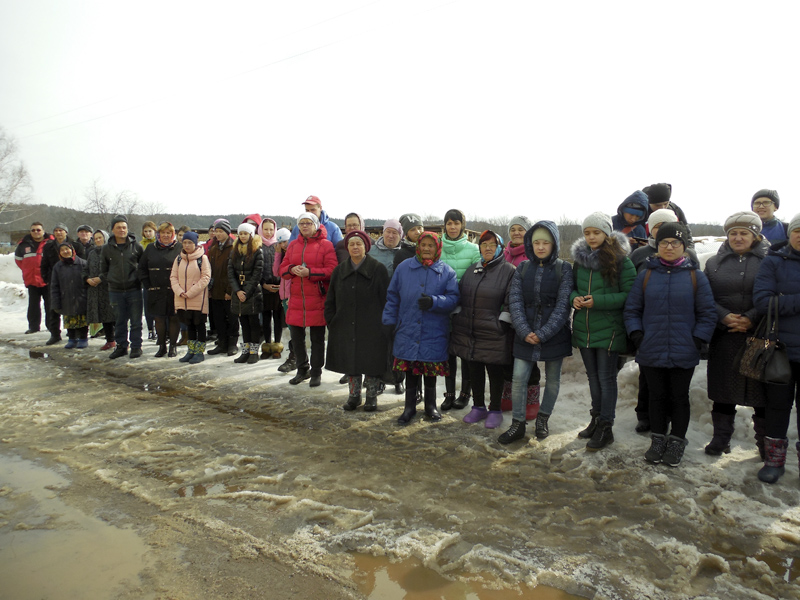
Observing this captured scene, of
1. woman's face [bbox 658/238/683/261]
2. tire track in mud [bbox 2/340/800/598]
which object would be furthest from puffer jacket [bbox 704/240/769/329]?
tire track in mud [bbox 2/340/800/598]

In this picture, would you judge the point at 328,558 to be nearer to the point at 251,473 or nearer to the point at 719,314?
the point at 251,473

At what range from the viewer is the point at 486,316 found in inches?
205

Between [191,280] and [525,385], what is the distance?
215 inches

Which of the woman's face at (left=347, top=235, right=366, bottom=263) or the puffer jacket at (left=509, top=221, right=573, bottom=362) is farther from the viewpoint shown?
the woman's face at (left=347, top=235, right=366, bottom=263)

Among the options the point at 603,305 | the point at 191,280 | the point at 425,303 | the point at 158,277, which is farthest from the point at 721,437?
the point at 158,277

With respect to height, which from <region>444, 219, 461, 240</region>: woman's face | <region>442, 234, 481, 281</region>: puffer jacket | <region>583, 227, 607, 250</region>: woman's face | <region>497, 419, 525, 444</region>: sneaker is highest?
<region>444, 219, 461, 240</region>: woman's face

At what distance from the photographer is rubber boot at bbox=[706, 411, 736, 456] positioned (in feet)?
14.4

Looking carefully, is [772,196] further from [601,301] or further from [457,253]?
[457,253]

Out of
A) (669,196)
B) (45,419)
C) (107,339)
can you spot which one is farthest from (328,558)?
(107,339)

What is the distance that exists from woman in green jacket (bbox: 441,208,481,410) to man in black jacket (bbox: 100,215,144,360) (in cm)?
538

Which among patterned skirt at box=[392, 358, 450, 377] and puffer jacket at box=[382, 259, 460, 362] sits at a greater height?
puffer jacket at box=[382, 259, 460, 362]

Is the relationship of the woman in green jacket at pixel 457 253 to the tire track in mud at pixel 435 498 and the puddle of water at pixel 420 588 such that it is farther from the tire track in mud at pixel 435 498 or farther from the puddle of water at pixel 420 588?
the puddle of water at pixel 420 588

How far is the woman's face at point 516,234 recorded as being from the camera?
5.61m

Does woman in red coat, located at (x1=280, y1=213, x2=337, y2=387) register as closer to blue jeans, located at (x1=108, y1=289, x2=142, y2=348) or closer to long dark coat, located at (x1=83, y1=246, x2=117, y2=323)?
blue jeans, located at (x1=108, y1=289, x2=142, y2=348)
